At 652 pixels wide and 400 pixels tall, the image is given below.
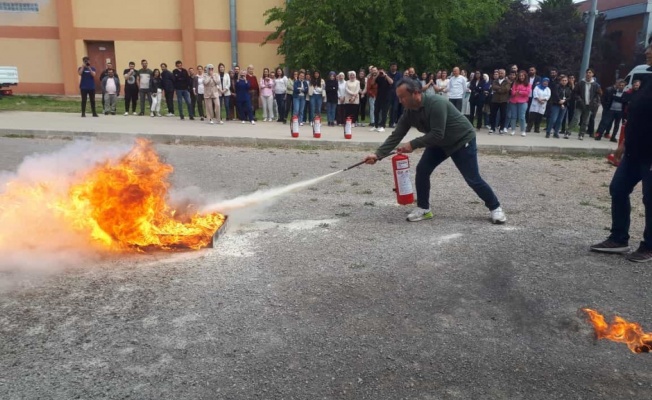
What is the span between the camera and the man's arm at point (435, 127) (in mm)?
5793

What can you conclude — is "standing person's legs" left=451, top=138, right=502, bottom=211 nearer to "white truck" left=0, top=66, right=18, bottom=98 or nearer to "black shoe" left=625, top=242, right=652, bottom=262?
"black shoe" left=625, top=242, right=652, bottom=262

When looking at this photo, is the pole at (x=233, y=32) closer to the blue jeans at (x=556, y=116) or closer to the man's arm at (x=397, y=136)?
the blue jeans at (x=556, y=116)

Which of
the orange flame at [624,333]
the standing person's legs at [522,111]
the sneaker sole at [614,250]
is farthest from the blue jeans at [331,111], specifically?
the orange flame at [624,333]

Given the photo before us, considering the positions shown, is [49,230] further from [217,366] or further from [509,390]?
[509,390]

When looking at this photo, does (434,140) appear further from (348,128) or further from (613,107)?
(613,107)

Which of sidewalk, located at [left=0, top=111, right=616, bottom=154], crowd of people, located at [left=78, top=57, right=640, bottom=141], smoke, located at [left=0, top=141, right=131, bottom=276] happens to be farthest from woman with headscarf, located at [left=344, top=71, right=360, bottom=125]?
smoke, located at [left=0, top=141, right=131, bottom=276]

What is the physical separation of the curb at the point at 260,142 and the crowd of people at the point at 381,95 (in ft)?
3.96

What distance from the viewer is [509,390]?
9.93 ft

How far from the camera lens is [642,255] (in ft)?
16.4

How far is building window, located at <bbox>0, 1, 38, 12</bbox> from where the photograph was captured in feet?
82.8

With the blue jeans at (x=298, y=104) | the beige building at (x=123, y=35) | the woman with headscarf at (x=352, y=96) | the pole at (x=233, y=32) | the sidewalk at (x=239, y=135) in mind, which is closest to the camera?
the sidewalk at (x=239, y=135)

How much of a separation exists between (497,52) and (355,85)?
11044mm

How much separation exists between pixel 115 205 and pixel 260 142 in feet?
26.2

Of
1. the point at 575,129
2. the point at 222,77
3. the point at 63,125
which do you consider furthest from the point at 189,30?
the point at 575,129
